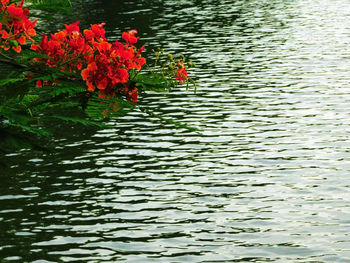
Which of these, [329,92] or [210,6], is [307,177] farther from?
[210,6]

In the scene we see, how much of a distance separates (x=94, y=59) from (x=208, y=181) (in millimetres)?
10360

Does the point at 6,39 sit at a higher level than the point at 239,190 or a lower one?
higher

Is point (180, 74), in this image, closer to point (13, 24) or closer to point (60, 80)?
point (60, 80)

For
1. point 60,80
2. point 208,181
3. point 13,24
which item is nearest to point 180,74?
point 60,80

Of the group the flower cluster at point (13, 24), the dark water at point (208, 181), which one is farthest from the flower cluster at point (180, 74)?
the dark water at point (208, 181)

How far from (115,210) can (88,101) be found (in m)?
9.17

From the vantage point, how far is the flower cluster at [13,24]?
19.4 feet

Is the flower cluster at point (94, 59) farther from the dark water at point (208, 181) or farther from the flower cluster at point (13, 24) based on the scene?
the dark water at point (208, 181)

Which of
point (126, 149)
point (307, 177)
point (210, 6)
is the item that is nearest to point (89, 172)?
point (126, 149)

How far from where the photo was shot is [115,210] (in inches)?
566

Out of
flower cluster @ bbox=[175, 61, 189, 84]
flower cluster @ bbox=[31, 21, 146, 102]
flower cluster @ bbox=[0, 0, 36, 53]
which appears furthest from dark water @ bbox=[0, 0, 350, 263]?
flower cluster @ bbox=[0, 0, 36, 53]

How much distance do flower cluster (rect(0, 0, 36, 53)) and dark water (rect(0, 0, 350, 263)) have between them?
6.34m

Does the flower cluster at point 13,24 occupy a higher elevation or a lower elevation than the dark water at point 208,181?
higher

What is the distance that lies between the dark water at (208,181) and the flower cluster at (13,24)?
634 cm
